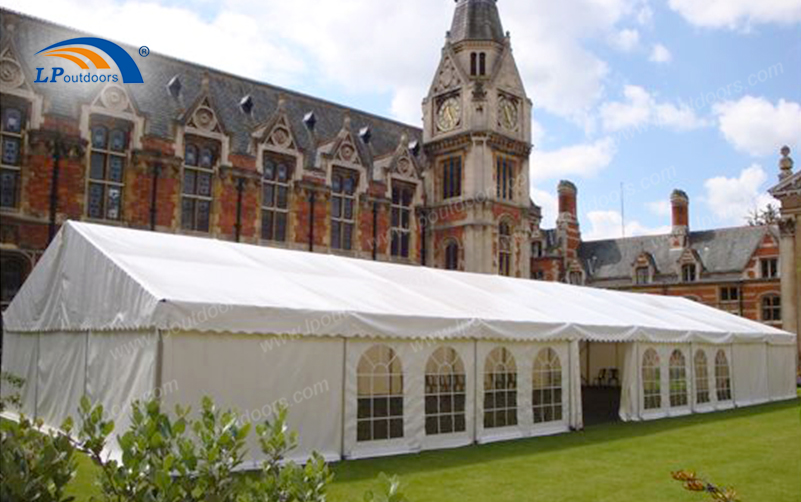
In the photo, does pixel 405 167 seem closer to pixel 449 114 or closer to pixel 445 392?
pixel 449 114

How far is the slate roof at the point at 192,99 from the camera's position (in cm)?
1873

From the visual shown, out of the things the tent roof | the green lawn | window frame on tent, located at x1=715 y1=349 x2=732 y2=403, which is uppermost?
the tent roof

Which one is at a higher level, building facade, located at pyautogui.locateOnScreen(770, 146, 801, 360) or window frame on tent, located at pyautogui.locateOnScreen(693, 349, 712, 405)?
building facade, located at pyautogui.locateOnScreen(770, 146, 801, 360)

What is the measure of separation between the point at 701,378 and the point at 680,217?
30847mm

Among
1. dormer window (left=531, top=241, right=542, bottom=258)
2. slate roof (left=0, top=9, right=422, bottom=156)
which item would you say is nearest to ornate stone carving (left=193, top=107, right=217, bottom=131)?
slate roof (left=0, top=9, right=422, bottom=156)

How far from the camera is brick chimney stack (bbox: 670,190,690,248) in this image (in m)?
43.7

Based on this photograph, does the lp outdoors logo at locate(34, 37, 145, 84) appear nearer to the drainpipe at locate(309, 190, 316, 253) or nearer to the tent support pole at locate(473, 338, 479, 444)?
the drainpipe at locate(309, 190, 316, 253)

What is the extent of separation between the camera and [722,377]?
16.8m

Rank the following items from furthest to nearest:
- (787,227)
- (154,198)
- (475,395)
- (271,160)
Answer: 1. (787,227)
2. (271,160)
3. (154,198)
4. (475,395)

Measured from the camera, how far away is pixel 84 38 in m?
20.3

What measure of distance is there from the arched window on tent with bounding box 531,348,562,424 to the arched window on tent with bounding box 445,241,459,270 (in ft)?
49.9

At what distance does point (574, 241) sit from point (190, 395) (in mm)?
42236

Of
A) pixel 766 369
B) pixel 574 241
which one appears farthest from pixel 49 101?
pixel 574 241

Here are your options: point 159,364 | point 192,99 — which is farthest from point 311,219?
point 159,364
